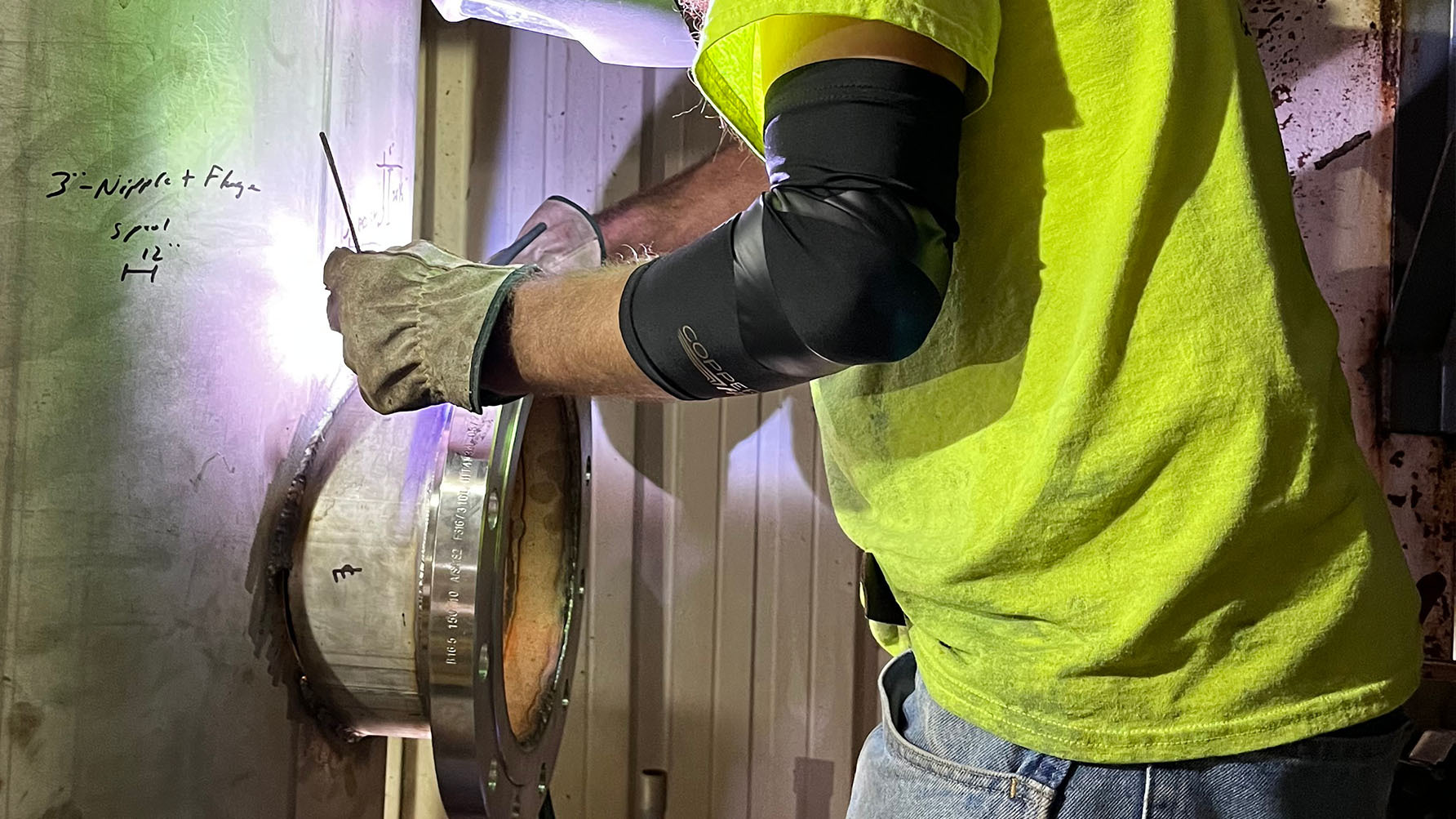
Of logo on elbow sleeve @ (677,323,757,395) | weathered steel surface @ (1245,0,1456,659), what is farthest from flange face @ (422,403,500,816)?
weathered steel surface @ (1245,0,1456,659)

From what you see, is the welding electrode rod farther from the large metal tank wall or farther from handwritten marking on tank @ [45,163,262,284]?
handwritten marking on tank @ [45,163,262,284]

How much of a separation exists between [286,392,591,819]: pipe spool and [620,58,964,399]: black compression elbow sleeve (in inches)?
16.0

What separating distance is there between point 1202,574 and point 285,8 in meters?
0.89

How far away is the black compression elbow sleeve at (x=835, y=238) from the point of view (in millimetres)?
695

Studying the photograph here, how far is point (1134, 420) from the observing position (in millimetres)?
761

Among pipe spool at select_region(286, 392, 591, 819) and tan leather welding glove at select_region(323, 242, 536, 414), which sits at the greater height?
tan leather welding glove at select_region(323, 242, 536, 414)

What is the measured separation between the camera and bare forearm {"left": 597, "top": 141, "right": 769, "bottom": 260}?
61.5 inches

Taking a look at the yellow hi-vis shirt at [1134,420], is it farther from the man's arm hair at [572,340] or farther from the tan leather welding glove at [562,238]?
the tan leather welding glove at [562,238]

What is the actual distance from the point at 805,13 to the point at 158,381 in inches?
23.4

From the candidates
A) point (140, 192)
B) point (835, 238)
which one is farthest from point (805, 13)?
point (140, 192)

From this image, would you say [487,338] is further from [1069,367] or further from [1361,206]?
[1361,206]

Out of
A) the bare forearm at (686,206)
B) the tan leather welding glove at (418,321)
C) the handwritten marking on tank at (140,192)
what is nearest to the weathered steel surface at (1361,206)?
the bare forearm at (686,206)

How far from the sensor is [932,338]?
83cm

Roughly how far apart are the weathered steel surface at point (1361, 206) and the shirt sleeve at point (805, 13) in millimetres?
1042
